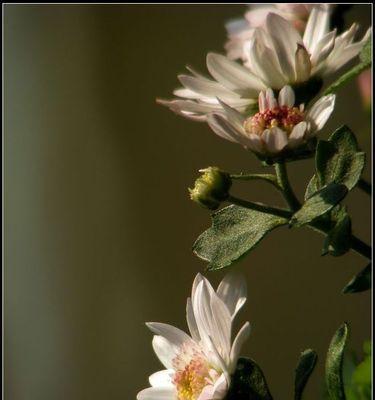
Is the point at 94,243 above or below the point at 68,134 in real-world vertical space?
below

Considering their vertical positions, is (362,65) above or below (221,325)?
above

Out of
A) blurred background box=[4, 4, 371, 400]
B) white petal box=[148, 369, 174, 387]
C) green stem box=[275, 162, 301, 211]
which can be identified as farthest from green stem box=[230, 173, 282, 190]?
blurred background box=[4, 4, 371, 400]

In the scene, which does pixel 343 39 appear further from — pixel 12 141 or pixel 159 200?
pixel 12 141

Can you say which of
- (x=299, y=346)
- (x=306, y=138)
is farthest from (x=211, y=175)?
(x=299, y=346)

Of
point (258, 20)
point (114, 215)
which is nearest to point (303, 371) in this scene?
point (258, 20)

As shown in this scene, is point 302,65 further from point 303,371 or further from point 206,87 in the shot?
point 303,371

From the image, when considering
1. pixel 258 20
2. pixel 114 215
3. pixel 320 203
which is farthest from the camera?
pixel 114 215
